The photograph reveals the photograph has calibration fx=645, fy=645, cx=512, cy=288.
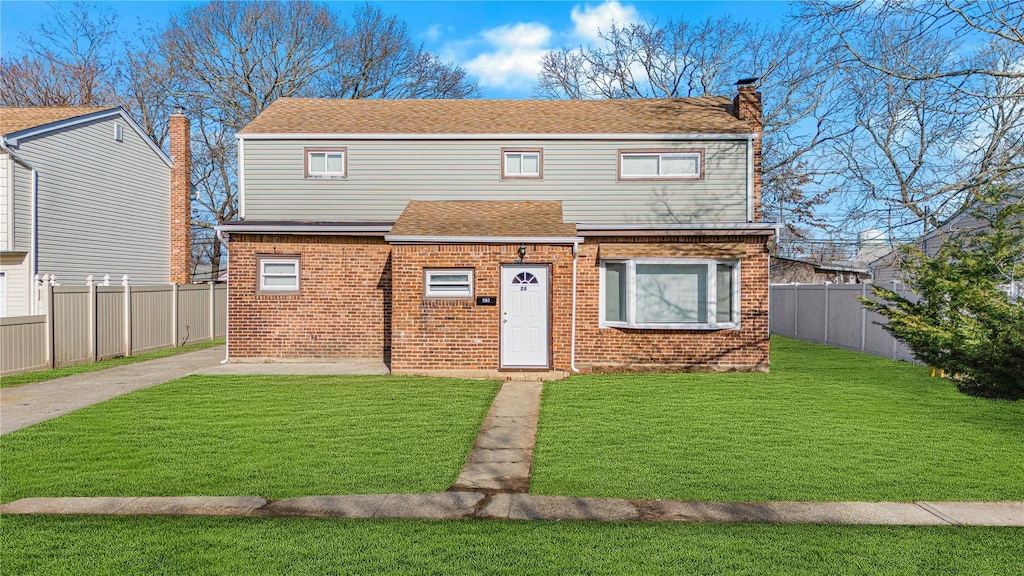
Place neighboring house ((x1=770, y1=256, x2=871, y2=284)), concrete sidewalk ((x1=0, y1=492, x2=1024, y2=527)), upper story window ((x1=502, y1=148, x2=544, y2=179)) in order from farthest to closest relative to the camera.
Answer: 1. neighboring house ((x1=770, y1=256, x2=871, y2=284))
2. upper story window ((x1=502, y1=148, x2=544, y2=179))
3. concrete sidewalk ((x1=0, y1=492, x2=1024, y2=527))

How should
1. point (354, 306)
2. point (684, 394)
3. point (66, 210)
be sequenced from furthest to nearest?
1. point (66, 210)
2. point (354, 306)
3. point (684, 394)

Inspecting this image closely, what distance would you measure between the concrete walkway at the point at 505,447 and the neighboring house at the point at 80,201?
11446mm

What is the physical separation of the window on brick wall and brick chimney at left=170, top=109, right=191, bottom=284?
10863mm

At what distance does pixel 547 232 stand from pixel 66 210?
14973mm

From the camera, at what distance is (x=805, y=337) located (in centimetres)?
2100

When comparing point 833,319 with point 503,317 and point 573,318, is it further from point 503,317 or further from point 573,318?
point 503,317

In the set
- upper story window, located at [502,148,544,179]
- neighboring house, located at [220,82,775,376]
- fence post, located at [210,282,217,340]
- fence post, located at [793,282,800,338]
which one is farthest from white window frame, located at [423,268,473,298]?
fence post, located at [793,282,800,338]

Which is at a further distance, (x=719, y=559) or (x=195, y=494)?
(x=195, y=494)

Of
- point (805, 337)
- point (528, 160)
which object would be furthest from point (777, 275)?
point (528, 160)

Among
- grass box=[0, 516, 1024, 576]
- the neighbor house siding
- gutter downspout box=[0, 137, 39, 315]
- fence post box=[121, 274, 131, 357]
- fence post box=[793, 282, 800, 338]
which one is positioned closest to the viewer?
grass box=[0, 516, 1024, 576]

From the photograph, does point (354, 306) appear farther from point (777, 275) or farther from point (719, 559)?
point (777, 275)

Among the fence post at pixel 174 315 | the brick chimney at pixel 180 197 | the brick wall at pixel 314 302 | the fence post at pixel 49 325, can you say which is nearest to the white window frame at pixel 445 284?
the brick wall at pixel 314 302

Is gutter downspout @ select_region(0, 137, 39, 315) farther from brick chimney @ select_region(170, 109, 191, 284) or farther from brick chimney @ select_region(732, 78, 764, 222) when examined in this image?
brick chimney @ select_region(732, 78, 764, 222)

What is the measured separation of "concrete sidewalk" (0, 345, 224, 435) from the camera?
9.16m
